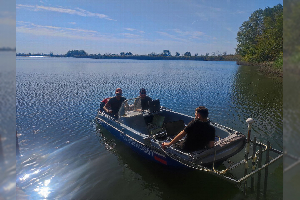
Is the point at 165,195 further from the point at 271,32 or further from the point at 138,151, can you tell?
the point at 271,32

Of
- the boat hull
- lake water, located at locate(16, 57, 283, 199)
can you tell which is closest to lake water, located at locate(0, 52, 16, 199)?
lake water, located at locate(16, 57, 283, 199)

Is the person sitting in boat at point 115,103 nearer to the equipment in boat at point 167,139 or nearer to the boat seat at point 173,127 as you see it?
the equipment in boat at point 167,139

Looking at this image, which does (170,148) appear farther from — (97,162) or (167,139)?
(97,162)

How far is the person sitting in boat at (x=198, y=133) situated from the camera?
630cm

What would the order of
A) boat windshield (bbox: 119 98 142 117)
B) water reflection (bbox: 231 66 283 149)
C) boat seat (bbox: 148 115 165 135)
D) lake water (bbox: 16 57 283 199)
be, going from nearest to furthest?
1. lake water (bbox: 16 57 283 199)
2. boat seat (bbox: 148 115 165 135)
3. boat windshield (bbox: 119 98 142 117)
4. water reflection (bbox: 231 66 283 149)

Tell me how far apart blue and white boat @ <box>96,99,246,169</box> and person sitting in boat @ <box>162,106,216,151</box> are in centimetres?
18

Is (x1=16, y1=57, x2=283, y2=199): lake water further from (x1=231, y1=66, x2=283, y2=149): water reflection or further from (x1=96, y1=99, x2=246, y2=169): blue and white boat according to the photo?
(x1=96, y1=99, x2=246, y2=169): blue and white boat

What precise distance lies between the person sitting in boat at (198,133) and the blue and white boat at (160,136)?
18cm

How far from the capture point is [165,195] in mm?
7062

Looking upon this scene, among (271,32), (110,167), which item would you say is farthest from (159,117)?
(271,32)

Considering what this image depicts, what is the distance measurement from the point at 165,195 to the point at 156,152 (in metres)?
1.43

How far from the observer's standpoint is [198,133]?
6605mm

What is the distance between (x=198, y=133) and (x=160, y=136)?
108 inches

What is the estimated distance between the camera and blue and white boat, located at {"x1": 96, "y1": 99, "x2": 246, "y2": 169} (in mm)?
6902
